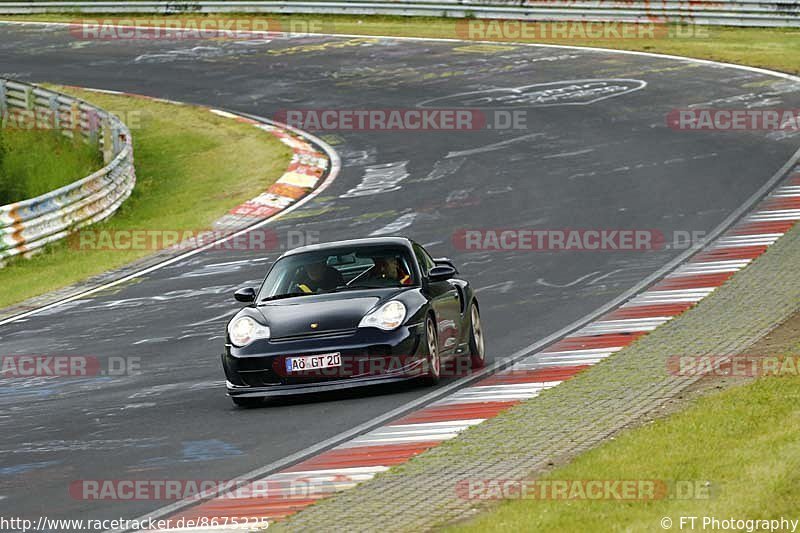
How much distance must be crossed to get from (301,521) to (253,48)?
36128 mm

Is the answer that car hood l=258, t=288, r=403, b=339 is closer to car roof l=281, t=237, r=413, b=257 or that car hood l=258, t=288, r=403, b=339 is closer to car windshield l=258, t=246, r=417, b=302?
car windshield l=258, t=246, r=417, b=302

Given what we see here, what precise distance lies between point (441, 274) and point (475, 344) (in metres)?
1.09

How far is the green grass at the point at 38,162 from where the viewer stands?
28984mm

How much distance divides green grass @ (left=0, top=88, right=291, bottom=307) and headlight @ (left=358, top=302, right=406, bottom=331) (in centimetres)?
961

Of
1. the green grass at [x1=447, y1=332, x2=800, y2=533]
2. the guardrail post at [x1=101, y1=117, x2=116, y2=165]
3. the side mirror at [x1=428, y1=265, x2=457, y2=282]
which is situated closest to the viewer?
the green grass at [x1=447, y1=332, x2=800, y2=533]

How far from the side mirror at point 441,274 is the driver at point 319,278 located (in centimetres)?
81

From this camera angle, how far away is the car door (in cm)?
1236

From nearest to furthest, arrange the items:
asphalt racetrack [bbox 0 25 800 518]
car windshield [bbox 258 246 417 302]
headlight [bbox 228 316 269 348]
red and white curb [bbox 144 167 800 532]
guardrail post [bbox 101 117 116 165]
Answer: red and white curb [bbox 144 167 800 532]
asphalt racetrack [bbox 0 25 800 518]
headlight [bbox 228 316 269 348]
car windshield [bbox 258 246 417 302]
guardrail post [bbox 101 117 116 165]

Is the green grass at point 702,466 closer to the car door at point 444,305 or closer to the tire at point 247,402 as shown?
the car door at point 444,305

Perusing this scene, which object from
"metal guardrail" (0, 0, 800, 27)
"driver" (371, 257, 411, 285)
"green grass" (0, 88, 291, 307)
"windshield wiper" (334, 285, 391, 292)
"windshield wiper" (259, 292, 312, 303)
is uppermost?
"driver" (371, 257, 411, 285)

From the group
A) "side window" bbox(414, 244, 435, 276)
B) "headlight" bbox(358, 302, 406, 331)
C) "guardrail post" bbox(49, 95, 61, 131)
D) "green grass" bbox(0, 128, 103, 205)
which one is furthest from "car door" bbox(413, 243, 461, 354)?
"guardrail post" bbox(49, 95, 61, 131)

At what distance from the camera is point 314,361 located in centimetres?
1157

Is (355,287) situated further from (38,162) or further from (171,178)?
(38,162)

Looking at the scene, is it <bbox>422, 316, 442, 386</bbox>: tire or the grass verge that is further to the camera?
the grass verge
